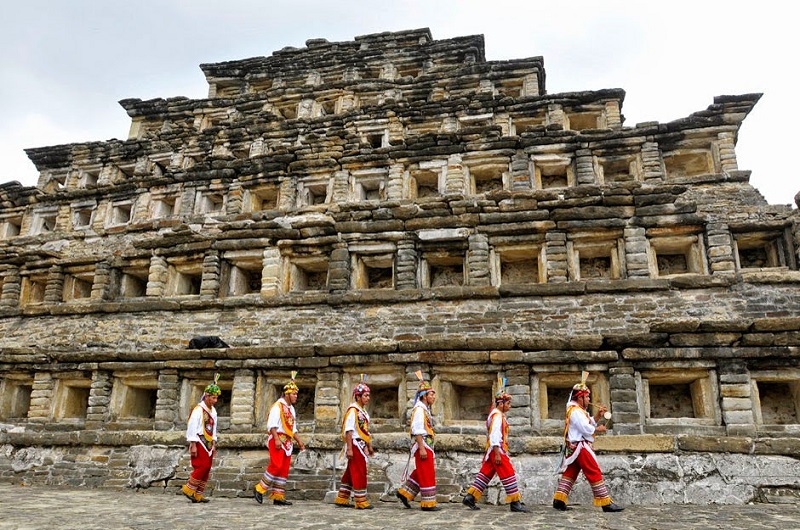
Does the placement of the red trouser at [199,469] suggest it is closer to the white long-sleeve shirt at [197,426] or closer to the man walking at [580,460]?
the white long-sleeve shirt at [197,426]

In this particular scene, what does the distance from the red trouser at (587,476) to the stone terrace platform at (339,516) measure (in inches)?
8.7

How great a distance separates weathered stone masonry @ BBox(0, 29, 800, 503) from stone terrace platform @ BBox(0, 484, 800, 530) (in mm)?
1364

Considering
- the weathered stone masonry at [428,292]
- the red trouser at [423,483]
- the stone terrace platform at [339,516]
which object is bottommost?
the stone terrace platform at [339,516]

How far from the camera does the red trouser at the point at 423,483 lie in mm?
7734

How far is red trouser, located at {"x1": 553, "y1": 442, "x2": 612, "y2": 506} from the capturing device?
290 inches

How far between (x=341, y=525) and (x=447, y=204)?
845 cm

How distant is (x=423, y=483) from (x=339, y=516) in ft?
4.24

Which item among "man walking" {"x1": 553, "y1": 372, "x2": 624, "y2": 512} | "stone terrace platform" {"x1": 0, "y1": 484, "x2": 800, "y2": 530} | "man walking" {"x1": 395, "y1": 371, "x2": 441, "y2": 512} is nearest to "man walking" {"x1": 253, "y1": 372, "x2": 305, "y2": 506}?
"stone terrace platform" {"x1": 0, "y1": 484, "x2": 800, "y2": 530}

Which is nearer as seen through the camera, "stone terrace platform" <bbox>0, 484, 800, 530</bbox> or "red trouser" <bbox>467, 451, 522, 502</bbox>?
"stone terrace platform" <bbox>0, 484, 800, 530</bbox>

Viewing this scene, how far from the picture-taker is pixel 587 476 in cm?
745

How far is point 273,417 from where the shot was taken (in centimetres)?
841

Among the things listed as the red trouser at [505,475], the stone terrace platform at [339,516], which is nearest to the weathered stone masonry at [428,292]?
the stone terrace platform at [339,516]

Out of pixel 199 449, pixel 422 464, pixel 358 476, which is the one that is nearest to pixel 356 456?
pixel 358 476

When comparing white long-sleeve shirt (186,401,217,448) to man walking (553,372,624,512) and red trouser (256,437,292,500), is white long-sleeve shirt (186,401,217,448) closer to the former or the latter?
red trouser (256,437,292,500)
